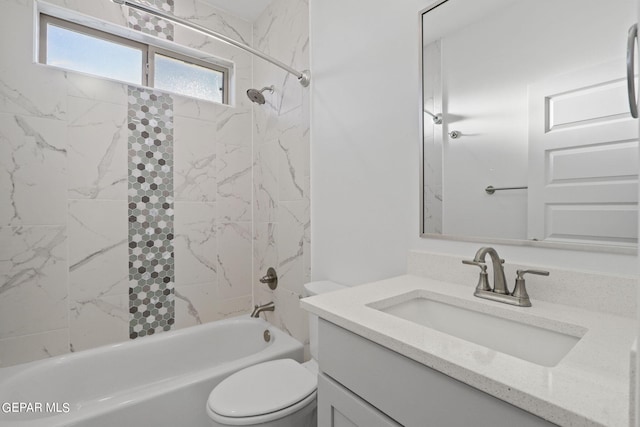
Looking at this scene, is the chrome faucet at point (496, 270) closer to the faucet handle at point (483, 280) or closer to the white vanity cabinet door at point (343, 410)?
the faucet handle at point (483, 280)

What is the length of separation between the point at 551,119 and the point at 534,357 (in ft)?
2.14

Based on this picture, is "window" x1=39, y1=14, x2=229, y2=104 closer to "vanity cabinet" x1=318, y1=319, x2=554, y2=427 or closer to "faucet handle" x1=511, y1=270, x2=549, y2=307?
"vanity cabinet" x1=318, y1=319, x2=554, y2=427

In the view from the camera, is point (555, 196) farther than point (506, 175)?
No

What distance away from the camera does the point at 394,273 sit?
129 cm

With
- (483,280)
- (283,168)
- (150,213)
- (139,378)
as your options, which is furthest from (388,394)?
(150,213)

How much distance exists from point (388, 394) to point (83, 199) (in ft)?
6.20

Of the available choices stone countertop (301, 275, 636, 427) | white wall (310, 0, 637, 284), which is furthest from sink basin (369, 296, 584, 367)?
white wall (310, 0, 637, 284)

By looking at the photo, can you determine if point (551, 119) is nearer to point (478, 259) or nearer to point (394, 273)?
point (478, 259)

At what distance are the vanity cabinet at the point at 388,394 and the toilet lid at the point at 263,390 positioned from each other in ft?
1.16

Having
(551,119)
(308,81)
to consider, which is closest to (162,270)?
(308,81)

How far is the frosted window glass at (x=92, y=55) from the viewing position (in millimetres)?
1729

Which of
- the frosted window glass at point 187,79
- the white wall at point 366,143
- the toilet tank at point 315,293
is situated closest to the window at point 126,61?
the frosted window glass at point 187,79

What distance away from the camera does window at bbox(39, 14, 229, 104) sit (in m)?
1.73

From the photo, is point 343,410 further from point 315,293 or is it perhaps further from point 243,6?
point 243,6
